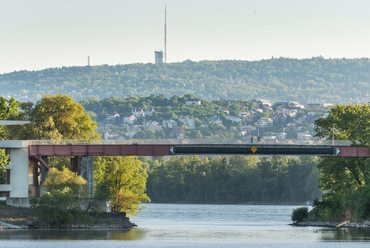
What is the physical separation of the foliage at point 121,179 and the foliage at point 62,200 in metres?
13.8

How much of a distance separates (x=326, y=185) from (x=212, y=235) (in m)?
24.0

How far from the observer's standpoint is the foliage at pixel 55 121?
384 feet

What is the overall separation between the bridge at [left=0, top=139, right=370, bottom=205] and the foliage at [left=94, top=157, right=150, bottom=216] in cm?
968

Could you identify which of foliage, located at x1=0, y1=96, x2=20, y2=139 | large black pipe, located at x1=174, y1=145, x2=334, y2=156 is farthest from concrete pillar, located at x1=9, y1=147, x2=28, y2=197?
large black pipe, located at x1=174, y1=145, x2=334, y2=156

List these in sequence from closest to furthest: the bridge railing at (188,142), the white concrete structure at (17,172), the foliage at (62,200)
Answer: the foliage at (62,200)
the bridge railing at (188,142)
the white concrete structure at (17,172)

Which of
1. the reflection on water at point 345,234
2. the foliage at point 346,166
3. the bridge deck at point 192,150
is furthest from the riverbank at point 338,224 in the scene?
the bridge deck at point 192,150

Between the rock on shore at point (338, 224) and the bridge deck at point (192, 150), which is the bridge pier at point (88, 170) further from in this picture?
the rock on shore at point (338, 224)

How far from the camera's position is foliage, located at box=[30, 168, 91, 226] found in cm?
10038

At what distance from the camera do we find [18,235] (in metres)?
91.7

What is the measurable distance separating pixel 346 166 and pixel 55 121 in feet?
132

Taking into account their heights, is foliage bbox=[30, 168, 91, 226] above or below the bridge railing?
below

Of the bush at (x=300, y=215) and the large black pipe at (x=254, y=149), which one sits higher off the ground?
the large black pipe at (x=254, y=149)

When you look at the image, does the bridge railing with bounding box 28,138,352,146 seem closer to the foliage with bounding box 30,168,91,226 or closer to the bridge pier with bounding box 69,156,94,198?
the bridge pier with bounding box 69,156,94,198

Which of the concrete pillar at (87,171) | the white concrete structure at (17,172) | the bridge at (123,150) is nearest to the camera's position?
the bridge at (123,150)
